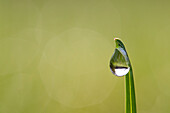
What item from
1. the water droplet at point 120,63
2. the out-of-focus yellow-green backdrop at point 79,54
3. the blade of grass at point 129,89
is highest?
the out-of-focus yellow-green backdrop at point 79,54

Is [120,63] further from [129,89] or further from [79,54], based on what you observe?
[79,54]

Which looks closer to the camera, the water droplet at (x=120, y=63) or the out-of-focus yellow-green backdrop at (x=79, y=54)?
the water droplet at (x=120, y=63)

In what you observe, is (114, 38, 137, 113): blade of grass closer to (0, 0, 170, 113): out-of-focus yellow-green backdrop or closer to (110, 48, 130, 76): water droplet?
(110, 48, 130, 76): water droplet

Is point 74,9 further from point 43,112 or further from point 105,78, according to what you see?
point 43,112

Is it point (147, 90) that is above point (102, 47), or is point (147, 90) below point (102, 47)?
below

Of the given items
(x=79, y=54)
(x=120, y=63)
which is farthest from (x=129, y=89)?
(x=79, y=54)

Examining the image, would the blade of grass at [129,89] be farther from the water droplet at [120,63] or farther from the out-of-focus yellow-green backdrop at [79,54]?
the out-of-focus yellow-green backdrop at [79,54]

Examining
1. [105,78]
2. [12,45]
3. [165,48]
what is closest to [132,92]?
[105,78]

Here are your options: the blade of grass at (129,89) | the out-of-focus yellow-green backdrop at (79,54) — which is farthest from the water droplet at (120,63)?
the out-of-focus yellow-green backdrop at (79,54)
